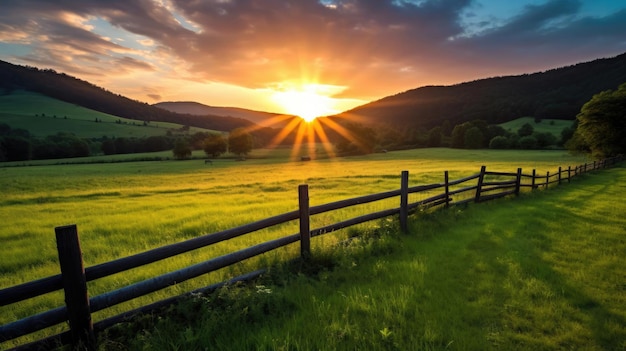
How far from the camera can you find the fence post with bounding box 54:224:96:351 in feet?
11.0

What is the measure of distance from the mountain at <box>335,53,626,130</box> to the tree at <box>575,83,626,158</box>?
3493 inches

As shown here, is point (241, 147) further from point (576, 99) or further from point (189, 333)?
point (576, 99)

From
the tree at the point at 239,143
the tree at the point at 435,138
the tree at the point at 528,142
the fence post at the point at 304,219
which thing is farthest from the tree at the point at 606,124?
the tree at the point at 239,143

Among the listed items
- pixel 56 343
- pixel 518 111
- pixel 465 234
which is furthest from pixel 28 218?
pixel 518 111

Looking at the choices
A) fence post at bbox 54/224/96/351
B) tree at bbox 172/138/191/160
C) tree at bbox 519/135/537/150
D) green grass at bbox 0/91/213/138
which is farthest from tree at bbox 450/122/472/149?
green grass at bbox 0/91/213/138

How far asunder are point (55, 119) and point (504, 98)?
203742mm

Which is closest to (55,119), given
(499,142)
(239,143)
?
(239,143)

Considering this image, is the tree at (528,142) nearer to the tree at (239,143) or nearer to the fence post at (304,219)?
the tree at (239,143)

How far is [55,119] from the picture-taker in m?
131

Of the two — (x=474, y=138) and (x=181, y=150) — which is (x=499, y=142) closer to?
(x=474, y=138)

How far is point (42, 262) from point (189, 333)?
23.0 feet

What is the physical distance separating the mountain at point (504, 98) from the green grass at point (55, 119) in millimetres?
102232

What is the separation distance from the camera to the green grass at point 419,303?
3.73m

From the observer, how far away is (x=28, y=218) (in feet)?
44.9
